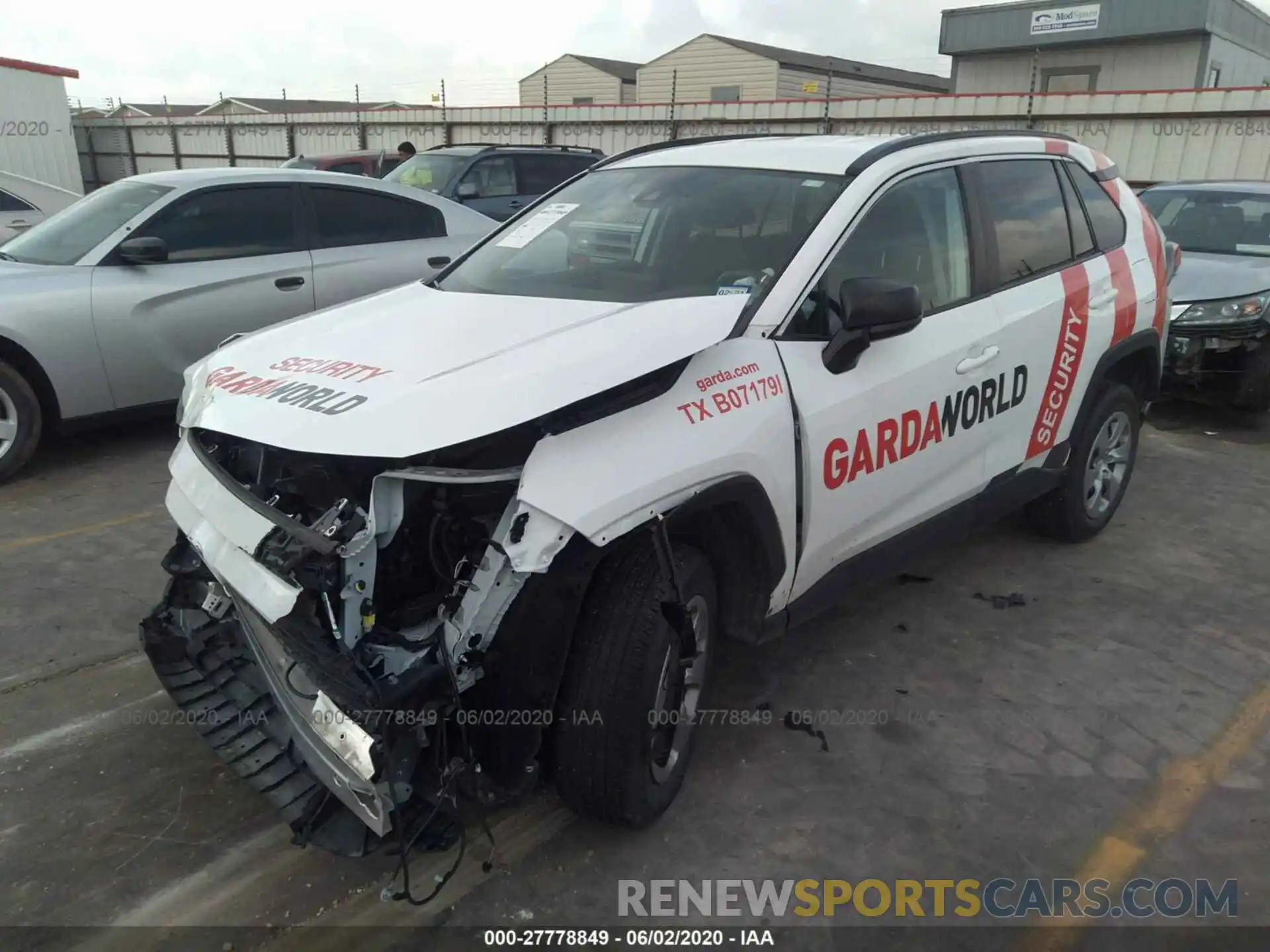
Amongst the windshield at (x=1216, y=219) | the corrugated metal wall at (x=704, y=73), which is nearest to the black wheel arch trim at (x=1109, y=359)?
the windshield at (x=1216, y=219)

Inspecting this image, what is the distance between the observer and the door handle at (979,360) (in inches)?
133

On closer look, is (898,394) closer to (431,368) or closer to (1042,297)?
(1042,297)

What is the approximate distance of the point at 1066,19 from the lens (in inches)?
953

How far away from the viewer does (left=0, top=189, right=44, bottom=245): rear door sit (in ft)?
28.3

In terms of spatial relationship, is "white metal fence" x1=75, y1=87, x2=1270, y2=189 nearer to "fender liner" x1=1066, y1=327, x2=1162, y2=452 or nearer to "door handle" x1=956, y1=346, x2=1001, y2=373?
"fender liner" x1=1066, y1=327, x2=1162, y2=452

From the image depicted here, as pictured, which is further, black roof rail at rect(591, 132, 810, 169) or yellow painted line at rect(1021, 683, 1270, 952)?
black roof rail at rect(591, 132, 810, 169)

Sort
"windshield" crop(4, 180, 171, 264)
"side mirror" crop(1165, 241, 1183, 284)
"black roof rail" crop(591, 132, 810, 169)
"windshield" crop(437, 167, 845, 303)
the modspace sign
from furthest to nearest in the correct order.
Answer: the modspace sign < "windshield" crop(4, 180, 171, 264) < "side mirror" crop(1165, 241, 1183, 284) < "black roof rail" crop(591, 132, 810, 169) < "windshield" crop(437, 167, 845, 303)

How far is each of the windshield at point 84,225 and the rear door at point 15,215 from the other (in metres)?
3.13

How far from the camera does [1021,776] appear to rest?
3.05 m

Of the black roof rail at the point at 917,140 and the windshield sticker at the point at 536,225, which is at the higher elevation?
the black roof rail at the point at 917,140

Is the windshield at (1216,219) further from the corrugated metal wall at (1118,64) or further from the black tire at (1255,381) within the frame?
the corrugated metal wall at (1118,64)

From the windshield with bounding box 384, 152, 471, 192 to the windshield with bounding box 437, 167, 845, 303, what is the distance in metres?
7.52

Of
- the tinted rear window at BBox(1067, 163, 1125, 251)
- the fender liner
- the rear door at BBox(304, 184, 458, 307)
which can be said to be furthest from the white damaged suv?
the rear door at BBox(304, 184, 458, 307)

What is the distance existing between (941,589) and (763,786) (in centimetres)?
177
